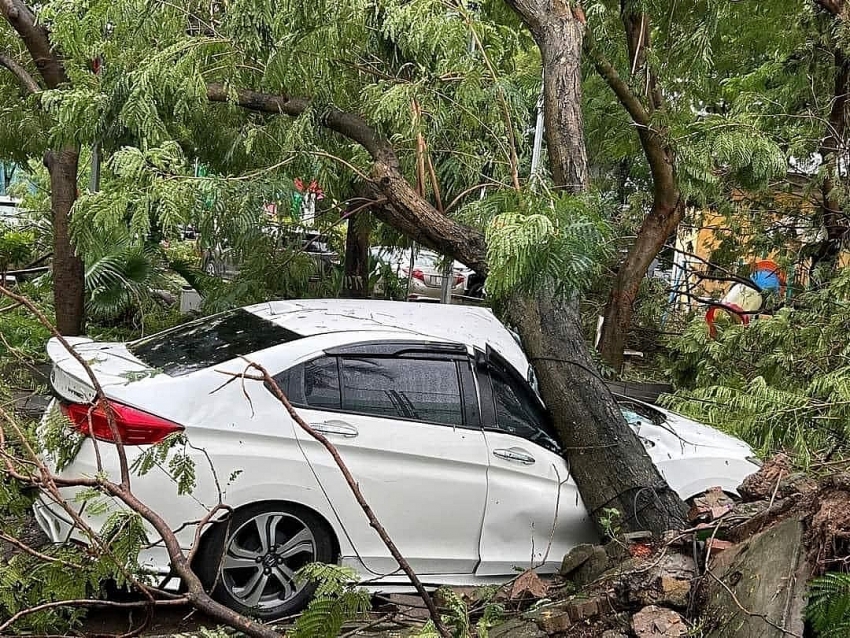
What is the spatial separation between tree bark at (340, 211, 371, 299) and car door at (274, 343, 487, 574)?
12.0 feet

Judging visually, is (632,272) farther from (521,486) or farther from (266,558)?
(266,558)

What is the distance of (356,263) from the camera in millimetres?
8688

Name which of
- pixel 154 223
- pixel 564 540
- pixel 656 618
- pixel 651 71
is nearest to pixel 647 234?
pixel 651 71

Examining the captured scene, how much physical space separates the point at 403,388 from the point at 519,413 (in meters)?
0.76

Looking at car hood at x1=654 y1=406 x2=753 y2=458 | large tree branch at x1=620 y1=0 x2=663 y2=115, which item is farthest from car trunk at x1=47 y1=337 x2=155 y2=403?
large tree branch at x1=620 y1=0 x2=663 y2=115

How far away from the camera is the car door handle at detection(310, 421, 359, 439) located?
4609mm

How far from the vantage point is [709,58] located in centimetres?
874

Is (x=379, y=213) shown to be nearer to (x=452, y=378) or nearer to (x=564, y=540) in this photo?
(x=452, y=378)

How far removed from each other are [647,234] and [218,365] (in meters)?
5.61

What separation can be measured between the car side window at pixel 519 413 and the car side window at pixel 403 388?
10.4 inches

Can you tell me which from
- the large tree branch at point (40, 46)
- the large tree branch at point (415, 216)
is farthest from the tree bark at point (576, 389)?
the large tree branch at point (40, 46)

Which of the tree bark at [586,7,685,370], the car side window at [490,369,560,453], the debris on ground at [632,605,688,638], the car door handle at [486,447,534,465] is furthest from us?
the tree bark at [586,7,685,370]

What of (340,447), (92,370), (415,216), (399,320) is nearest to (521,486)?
(340,447)

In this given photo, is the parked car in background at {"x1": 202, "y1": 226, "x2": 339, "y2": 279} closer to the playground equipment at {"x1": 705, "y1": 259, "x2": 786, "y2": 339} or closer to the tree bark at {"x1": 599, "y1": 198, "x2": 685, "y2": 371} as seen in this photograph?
the tree bark at {"x1": 599, "y1": 198, "x2": 685, "y2": 371}
